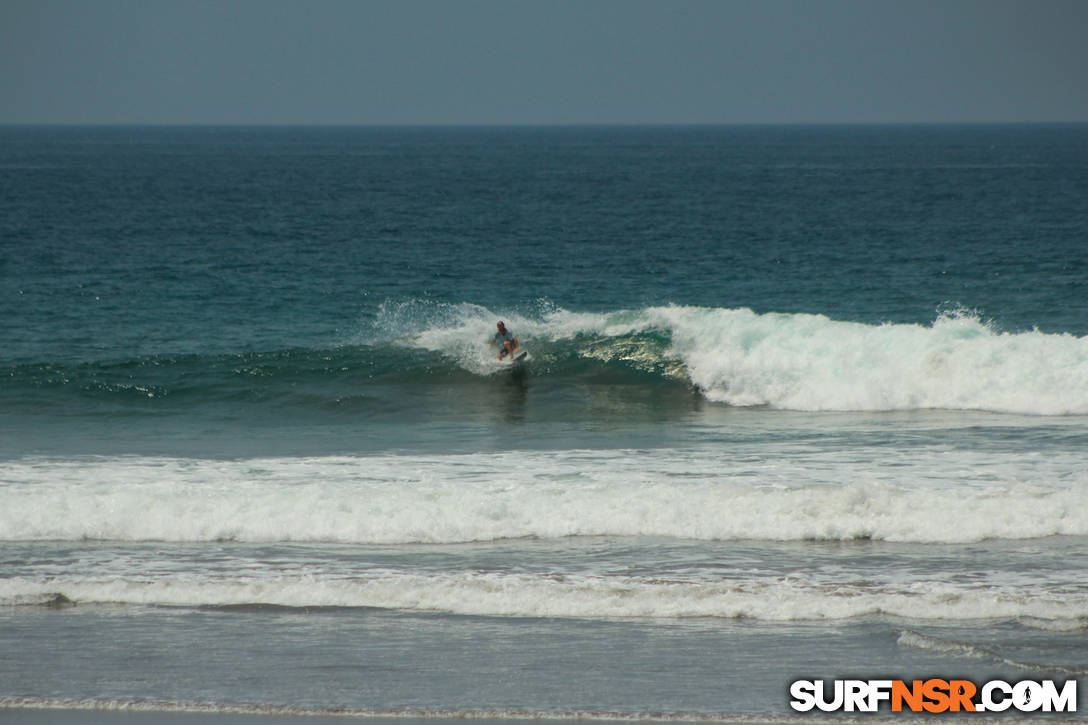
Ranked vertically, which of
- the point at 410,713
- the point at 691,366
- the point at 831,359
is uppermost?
the point at 831,359

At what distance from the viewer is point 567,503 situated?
13383mm

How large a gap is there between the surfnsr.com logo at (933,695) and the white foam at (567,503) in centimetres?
398

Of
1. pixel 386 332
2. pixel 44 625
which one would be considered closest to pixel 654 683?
pixel 44 625

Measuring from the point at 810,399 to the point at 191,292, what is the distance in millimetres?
20271

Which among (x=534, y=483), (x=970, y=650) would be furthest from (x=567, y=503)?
(x=970, y=650)

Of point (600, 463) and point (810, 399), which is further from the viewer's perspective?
point (810, 399)

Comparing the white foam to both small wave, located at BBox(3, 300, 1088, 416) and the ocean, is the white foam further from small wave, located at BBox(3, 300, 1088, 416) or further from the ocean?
small wave, located at BBox(3, 300, 1088, 416)

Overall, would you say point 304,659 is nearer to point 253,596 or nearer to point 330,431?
point 253,596

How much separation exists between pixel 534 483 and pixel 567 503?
124 cm

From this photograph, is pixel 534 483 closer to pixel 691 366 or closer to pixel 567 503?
pixel 567 503

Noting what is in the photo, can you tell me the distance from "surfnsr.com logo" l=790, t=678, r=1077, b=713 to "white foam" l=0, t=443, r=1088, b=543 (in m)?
3.98

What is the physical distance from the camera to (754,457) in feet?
52.5

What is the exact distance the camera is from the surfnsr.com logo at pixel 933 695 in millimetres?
8180

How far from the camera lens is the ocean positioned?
9.06m
